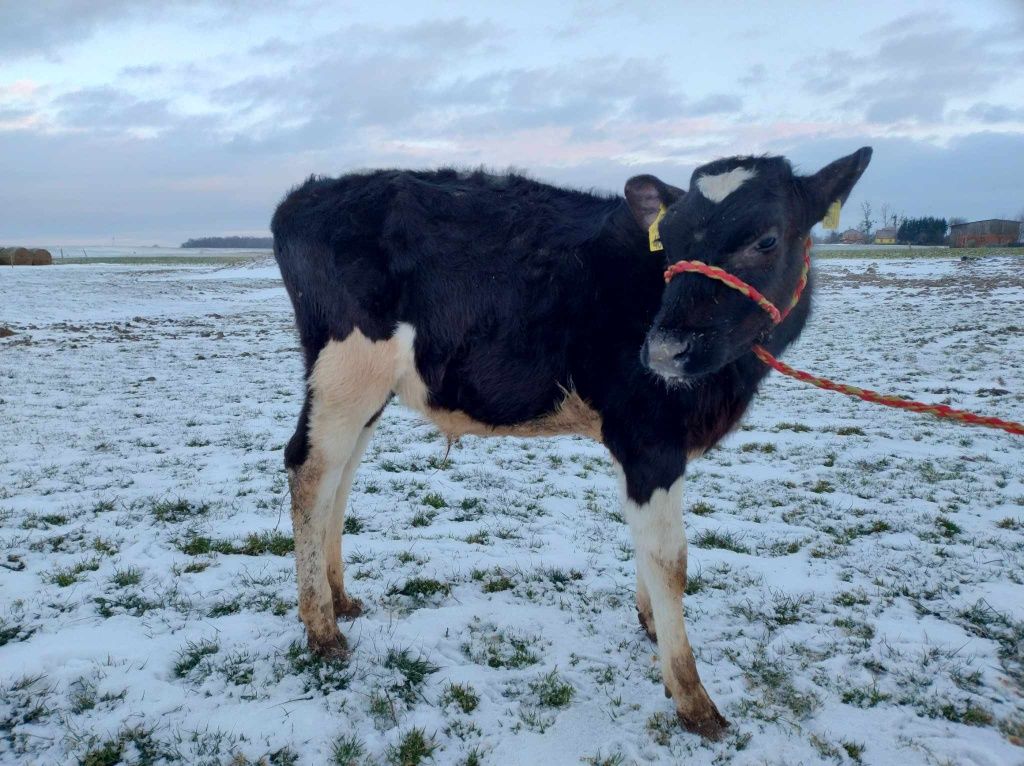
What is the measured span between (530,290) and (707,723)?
2273 mm

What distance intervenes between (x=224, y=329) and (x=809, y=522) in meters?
17.1

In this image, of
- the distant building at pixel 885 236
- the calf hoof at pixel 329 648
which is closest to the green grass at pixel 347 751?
the calf hoof at pixel 329 648

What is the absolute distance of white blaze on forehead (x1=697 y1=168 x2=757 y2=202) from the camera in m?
2.88

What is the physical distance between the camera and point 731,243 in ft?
9.17

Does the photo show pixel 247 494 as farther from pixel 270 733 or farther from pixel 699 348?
pixel 699 348

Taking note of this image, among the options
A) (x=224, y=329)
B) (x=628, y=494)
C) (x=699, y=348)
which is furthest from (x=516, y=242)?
(x=224, y=329)

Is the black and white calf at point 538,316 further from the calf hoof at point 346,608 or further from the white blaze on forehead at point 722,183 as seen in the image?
the calf hoof at point 346,608

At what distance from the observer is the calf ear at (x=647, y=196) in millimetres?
3152

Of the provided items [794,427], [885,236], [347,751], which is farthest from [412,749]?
[885,236]

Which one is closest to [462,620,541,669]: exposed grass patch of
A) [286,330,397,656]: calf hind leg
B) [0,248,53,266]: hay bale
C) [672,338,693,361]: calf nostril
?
[286,330,397,656]: calf hind leg

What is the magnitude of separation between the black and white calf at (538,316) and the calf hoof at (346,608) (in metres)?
0.19

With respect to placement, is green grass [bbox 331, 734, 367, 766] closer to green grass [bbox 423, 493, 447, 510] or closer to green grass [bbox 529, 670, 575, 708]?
green grass [bbox 529, 670, 575, 708]

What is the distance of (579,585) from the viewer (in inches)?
168

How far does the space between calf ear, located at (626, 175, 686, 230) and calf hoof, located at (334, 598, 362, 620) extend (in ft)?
9.25
